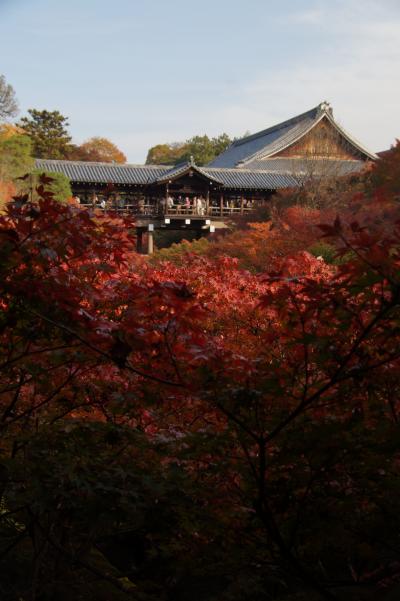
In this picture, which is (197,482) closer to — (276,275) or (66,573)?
(276,275)

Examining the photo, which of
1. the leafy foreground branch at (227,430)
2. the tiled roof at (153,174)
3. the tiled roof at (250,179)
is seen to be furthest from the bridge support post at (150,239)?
the leafy foreground branch at (227,430)

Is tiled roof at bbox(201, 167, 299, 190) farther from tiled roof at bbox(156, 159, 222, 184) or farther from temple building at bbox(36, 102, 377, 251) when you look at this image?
tiled roof at bbox(156, 159, 222, 184)

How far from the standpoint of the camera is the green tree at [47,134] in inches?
1967

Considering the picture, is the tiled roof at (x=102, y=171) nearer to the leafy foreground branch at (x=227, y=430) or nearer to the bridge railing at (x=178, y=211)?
the bridge railing at (x=178, y=211)

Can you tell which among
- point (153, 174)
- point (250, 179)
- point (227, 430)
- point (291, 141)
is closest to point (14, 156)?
point (153, 174)

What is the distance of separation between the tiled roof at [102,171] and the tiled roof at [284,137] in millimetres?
7594

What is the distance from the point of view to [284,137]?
4609 cm

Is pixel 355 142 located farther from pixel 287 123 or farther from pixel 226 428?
pixel 226 428

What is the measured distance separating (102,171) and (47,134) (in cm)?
1515

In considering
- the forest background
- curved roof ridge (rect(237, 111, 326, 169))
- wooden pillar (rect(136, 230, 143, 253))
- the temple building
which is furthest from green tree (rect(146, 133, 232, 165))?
the forest background

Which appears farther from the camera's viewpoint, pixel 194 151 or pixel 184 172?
pixel 194 151

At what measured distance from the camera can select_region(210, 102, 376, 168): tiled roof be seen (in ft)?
141

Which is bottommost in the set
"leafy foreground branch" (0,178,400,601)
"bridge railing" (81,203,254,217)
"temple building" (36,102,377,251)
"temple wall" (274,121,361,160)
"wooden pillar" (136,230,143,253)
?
"leafy foreground branch" (0,178,400,601)

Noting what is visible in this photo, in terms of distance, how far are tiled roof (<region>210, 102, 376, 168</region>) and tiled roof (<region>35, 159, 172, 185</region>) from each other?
759 centimetres
